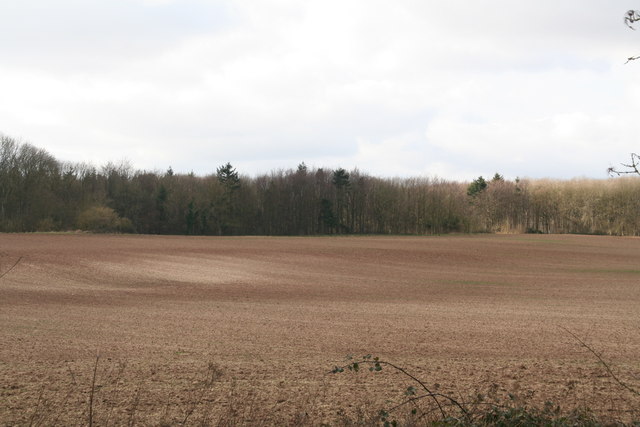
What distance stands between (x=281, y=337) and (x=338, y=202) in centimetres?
7917

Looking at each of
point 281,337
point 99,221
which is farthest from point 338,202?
point 281,337

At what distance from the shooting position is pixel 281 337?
14.8 m

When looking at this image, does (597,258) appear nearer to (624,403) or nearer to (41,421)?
(624,403)

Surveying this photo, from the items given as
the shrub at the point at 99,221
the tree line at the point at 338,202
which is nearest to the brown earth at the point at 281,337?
the shrub at the point at 99,221

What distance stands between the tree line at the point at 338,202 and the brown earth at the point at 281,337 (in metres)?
49.3

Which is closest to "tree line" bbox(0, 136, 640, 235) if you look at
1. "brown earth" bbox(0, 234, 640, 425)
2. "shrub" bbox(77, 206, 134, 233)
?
"shrub" bbox(77, 206, 134, 233)

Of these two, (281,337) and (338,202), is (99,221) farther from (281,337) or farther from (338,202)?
(281,337)

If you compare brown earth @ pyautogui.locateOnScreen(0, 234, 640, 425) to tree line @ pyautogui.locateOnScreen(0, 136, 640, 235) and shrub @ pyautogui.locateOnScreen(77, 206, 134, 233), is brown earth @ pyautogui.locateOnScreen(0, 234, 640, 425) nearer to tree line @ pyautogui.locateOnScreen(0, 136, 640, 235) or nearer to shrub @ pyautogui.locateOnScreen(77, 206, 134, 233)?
shrub @ pyautogui.locateOnScreen(77, 206, 134, 233)

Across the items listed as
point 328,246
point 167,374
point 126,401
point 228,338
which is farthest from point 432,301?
point 328,246

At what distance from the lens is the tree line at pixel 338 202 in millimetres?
82500

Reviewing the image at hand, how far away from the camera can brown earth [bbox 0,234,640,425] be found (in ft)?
28.6

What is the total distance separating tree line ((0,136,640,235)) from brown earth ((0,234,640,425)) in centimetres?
4934

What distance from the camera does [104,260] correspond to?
3628cm

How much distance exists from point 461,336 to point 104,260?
26832 mm
